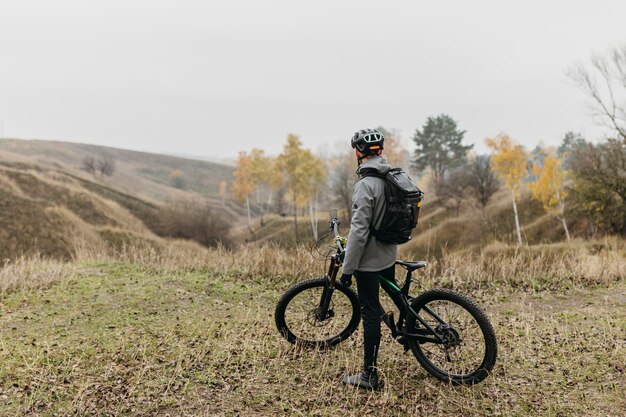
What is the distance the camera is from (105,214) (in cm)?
4525

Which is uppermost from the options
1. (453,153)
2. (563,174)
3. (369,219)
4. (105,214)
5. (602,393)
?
(453,153)

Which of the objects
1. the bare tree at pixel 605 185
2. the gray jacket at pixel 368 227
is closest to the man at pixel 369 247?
the gray jacket at pixel 368 227

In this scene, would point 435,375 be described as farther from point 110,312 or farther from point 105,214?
point 105,214

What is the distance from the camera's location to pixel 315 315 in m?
5.43

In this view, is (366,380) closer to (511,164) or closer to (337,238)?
(337,238)

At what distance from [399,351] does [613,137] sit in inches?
1233

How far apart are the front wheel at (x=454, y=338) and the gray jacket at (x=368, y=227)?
727 millimetres

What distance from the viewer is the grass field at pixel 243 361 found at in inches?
170

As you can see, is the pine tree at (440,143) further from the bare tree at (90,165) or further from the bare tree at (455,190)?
the bare tree at (90,165)

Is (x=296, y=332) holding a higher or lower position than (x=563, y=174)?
lower

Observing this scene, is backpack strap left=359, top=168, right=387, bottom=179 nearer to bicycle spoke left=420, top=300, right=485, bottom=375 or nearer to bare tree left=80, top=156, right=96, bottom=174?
bicycle spoke left=420, top=300, right=485, bottom=375

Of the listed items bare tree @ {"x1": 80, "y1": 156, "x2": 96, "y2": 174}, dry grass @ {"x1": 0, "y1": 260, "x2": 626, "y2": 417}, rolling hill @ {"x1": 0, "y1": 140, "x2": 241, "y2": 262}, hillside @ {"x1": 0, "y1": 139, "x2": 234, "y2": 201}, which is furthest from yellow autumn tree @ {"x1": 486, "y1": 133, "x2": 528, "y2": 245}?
bare tree @ {"x1": 80, "y1": 156, "x2": 96, "y2": 174}

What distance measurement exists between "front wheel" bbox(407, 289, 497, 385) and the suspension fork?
0.98 meters

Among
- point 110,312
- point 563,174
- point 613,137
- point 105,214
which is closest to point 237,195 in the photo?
point 105,214
